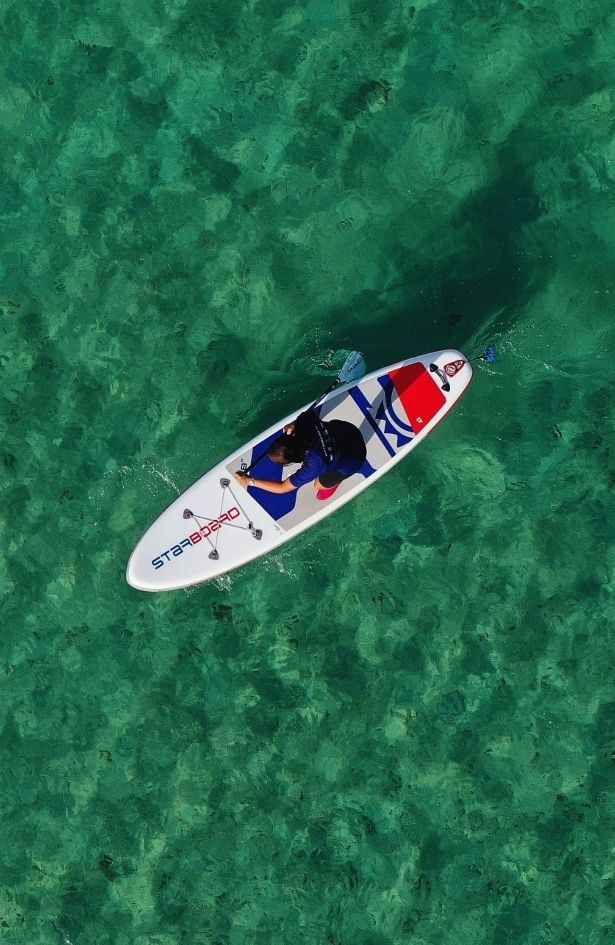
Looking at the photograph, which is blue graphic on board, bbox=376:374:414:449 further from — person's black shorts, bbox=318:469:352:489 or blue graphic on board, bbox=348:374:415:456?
person's black shorts, bbox=318:469:352:489

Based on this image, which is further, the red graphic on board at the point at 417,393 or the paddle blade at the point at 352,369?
the paddle blade at the point at 352,369

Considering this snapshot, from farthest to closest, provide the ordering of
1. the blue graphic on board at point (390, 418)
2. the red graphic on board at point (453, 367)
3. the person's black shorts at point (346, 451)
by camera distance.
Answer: the blue graphic on board at point (390, 418), the red graphic on board at point (453, 367), the person's black shorts at point (346, 451)

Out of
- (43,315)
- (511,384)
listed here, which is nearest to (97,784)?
(43,315)

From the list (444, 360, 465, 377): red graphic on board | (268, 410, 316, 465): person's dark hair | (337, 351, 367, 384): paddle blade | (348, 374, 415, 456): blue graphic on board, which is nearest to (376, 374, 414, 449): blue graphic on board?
(348, 374, 415, 456): blue graphic on board

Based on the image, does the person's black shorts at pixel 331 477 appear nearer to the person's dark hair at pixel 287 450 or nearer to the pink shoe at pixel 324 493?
the pink shoe at pixel 324 493

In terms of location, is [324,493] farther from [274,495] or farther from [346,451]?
[346,451]

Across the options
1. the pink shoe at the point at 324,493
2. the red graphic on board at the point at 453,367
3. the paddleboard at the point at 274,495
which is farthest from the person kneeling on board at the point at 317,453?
the red graphic on board at the point at 453,367

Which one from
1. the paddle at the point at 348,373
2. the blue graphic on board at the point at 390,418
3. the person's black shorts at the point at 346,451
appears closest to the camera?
the person's black shorts at the point at 346,451
